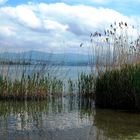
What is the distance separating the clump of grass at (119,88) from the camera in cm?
1453

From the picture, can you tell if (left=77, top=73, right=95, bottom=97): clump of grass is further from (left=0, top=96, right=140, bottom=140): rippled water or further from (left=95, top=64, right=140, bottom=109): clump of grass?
(left=95, top=64, right=140, bottom=109): clump of grass

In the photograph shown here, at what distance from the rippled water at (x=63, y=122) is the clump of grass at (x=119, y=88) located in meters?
0.63

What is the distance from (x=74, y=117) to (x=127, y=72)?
3.12 meters

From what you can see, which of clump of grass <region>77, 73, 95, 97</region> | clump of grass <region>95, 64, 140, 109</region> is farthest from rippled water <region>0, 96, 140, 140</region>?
clump of grass <region>77, 73, 95, 97</region>

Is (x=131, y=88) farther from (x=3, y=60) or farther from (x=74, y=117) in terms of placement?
(x=3, y=60)

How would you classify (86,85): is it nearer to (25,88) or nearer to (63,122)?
(25,88)

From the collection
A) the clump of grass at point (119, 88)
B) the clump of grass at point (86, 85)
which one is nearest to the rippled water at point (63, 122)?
the clump of grass at point (119, 88)

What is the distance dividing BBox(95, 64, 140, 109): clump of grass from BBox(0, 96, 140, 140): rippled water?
2.06ft

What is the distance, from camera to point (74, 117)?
12961 mm

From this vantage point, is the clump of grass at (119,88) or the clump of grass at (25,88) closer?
the clump of grass at (119,88)

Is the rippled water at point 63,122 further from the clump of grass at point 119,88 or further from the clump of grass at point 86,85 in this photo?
the clump of grass at point 86,85

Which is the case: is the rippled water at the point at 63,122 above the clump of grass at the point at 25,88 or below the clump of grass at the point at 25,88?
below

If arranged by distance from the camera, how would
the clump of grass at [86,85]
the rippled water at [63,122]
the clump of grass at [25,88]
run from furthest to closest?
the clump of grass at [86,85] → the clump of grass at [25,88] → the rippled water at [63,122]

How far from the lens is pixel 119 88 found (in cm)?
1505
